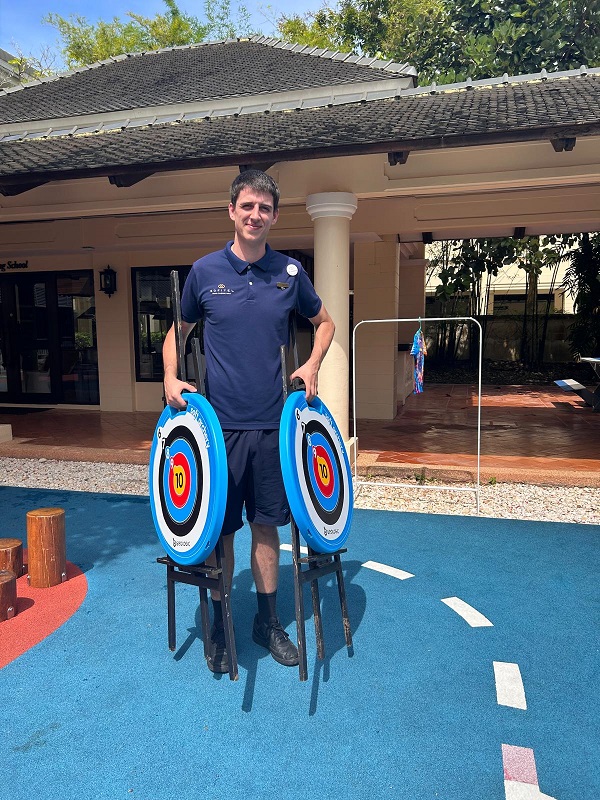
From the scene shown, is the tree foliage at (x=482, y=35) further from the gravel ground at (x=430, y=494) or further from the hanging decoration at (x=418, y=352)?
the gravel ground at (x=430, y=494)

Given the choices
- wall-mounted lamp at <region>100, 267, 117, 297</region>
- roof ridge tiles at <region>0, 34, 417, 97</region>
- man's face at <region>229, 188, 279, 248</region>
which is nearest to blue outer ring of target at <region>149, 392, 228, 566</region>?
man's face at <region>229, 188, 279, 248</region>

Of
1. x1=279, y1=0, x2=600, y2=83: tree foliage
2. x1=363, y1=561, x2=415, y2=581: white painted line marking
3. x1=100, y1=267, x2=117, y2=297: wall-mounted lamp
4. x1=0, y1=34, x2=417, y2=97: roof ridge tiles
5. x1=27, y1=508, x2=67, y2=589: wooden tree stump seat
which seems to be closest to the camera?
x1=27, y1=508, x2=67, y2=589: wooden tree stump seat

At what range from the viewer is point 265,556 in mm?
2734

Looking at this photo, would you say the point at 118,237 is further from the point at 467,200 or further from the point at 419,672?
the point at 419,672

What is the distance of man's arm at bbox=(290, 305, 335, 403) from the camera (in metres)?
2.58

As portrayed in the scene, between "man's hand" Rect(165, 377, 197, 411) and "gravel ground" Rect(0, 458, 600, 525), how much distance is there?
120 inches

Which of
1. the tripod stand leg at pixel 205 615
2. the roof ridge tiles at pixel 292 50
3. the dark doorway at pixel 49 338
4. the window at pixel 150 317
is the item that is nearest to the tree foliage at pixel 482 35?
the roof ridge tiles at pixel 292 50

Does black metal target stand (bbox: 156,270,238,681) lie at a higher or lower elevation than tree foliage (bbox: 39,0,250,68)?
lower

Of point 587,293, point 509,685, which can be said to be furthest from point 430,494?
point 587,293

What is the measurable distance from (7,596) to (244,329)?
1959 millimetres

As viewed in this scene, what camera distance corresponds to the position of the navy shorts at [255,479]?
2.57 metres

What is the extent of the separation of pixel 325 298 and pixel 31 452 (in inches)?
156

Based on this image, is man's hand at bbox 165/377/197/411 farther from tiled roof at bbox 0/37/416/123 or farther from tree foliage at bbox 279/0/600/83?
tree foliage at bbox 279/0/600/83

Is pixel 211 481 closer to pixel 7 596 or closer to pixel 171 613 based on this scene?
pixel 171 613
